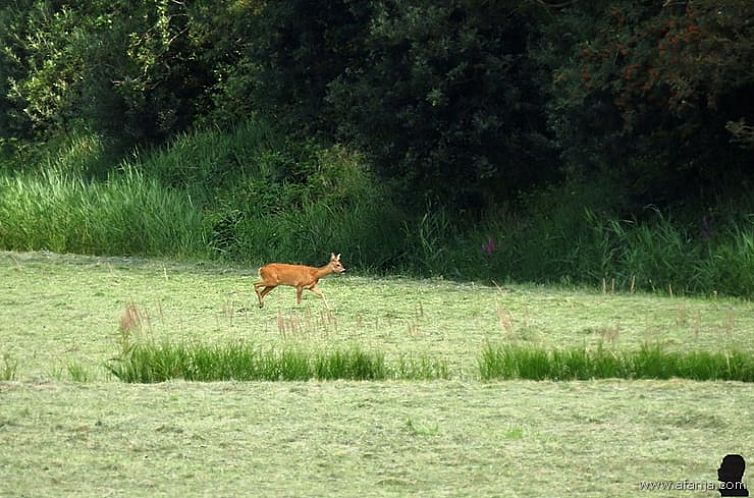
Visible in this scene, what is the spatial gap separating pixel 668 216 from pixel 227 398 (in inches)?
314

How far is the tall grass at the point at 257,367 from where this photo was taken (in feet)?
26.6

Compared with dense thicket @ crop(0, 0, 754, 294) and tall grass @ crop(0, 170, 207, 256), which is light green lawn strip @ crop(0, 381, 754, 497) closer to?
dense thicket @ crop(0, 0, 754, 294)

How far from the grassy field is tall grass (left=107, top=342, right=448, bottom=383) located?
21cm

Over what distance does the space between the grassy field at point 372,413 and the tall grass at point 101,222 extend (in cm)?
559

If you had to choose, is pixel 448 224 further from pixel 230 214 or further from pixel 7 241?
pixel 7 241

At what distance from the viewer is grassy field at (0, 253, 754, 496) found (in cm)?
560

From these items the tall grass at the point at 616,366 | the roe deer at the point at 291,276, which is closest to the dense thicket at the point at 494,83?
the roe deer at the point at 291,276

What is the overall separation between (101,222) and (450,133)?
397cm

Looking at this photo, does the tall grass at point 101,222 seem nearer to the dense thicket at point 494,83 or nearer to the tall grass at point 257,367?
the dense thicket at point 494,83

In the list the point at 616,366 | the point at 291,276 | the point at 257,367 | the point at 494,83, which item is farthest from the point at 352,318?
the point at 494,83

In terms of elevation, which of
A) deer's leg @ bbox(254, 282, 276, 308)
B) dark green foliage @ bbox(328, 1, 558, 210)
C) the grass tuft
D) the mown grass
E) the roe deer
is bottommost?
the mown grass

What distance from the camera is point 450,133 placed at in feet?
53.1

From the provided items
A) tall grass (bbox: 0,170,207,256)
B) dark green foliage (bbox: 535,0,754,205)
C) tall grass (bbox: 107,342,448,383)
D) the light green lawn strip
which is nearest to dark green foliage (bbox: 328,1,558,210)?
dark green foliage (bbox: 535,0,754,205)

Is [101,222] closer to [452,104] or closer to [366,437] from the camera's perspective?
[452,104]
